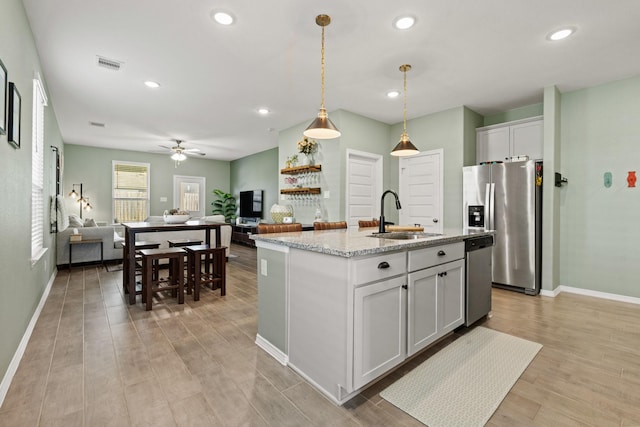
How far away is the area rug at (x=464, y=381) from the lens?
165 centimetres

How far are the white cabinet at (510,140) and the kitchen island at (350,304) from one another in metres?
3.07

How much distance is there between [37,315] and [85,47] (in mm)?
2727

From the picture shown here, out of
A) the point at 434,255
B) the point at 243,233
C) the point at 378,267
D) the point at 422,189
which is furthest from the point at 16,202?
the point at 243,233

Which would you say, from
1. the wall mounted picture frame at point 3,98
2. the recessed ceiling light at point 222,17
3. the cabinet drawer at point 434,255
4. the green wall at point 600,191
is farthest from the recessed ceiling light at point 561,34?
the wall mounted picture frame at point 3,98

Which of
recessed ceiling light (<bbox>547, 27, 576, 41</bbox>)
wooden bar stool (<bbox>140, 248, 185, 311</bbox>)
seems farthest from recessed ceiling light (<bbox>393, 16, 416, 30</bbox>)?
wooden bar stool (<bbox>140, 248, 185, 311</bbox>)

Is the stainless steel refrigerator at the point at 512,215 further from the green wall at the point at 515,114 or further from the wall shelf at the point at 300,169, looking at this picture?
the wall shelf at the point at 300,169

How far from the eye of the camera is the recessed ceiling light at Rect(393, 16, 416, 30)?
2518mm

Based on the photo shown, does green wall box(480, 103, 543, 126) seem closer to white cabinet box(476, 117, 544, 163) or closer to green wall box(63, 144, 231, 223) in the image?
white cabinet box(476, 117, 544, 163)

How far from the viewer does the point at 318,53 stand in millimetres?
3072

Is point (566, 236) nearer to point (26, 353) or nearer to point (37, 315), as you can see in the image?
point (26, 353)

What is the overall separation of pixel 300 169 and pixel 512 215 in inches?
131

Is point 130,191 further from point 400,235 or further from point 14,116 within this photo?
point 400,235

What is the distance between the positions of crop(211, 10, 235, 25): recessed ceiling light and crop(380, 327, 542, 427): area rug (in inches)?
120

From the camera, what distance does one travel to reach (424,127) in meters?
5.13
